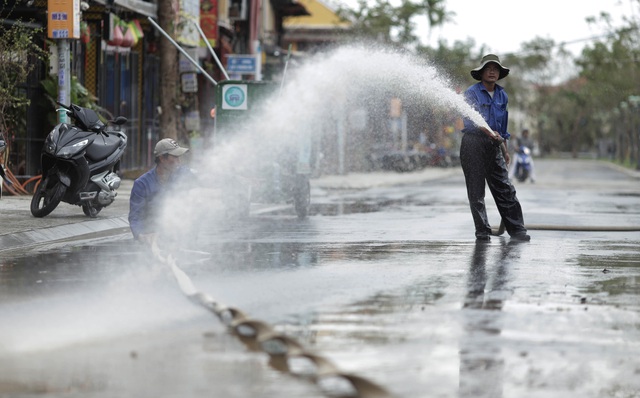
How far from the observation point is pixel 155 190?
12.1 metres

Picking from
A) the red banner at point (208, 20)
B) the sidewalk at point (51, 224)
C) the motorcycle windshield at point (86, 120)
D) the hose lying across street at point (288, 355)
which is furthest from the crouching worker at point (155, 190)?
the red banner at point (208, 20)

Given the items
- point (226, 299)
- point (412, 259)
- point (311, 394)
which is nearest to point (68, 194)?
point (412, 259)

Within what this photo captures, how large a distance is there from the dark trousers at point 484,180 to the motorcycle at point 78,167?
5.09 meters

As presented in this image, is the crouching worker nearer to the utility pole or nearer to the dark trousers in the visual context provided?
the dark trousers

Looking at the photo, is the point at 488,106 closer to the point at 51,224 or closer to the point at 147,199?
the point at 147,199

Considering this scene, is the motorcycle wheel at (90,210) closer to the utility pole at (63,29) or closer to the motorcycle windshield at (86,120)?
the motorcycle windshield at (86,120)

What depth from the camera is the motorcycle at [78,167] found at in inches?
653

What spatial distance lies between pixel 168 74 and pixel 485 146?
14543mm

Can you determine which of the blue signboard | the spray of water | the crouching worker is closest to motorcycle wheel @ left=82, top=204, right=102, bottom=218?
the spray of water

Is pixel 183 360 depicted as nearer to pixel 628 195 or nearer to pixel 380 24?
pixel 628 195

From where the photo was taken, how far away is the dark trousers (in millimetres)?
14250

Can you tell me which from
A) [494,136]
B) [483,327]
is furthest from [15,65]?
[483,327]

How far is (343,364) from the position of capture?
649 centimetres

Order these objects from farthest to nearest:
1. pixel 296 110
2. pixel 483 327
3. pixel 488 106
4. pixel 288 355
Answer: pixel 296 110, pixel 488 106, pixel 483 327, pixel 288 355
